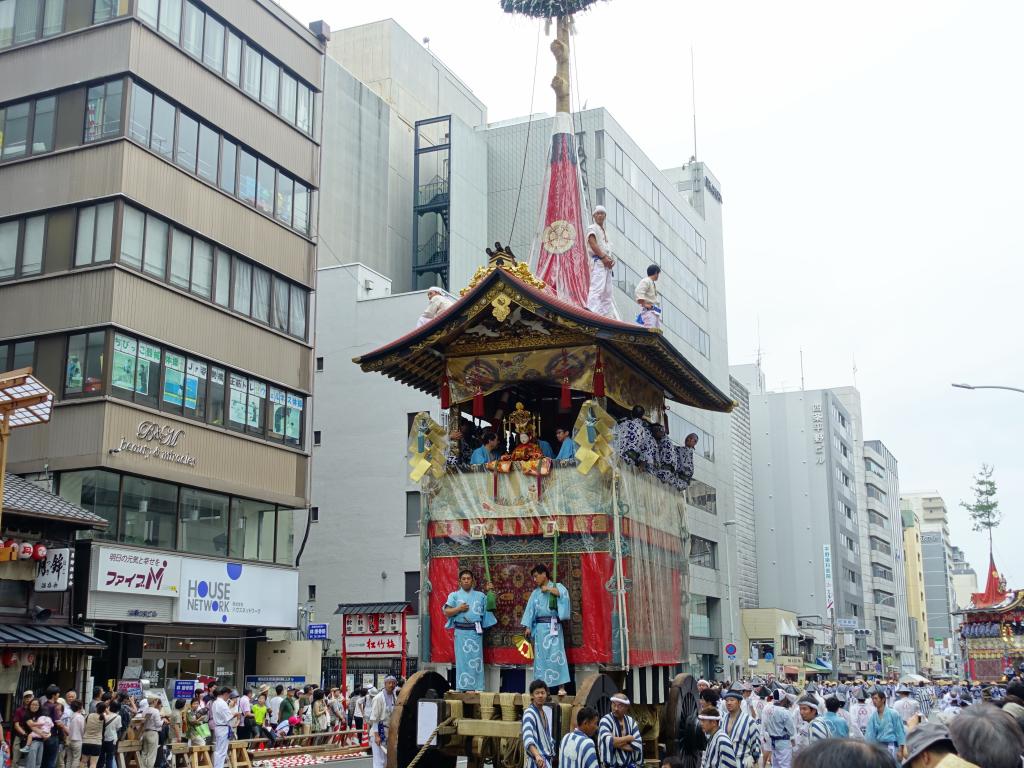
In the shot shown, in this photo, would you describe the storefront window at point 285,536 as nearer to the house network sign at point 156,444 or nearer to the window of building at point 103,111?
the house network sign at point 156,444

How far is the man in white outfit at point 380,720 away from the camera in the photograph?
19141 millimetres

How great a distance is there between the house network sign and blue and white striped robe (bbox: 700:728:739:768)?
21874mm

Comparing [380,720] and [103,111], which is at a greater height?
[103,111]

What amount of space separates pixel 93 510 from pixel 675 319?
37686mm

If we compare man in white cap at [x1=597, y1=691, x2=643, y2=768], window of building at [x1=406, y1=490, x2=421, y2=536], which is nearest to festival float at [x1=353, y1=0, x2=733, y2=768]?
man in white cap at [x1=597, y1=691, x2=643, y2=768]

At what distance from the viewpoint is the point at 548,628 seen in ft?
49.1

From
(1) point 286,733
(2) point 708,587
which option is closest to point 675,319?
(2) point 708,587

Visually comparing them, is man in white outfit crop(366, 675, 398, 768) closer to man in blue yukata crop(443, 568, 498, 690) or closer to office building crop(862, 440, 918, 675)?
man in blue yukata crop(443, 568, 498, 690)

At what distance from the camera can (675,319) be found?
60.6m

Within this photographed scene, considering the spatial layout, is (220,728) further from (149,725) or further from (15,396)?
(15,396)

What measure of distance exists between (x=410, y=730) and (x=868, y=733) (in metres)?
6.67

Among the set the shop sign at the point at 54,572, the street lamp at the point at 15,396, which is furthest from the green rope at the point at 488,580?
the shop sign at the point at 54,572

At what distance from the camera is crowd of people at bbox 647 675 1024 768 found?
4.12 meters

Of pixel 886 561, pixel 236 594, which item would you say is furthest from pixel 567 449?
pixel 886 561
